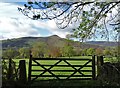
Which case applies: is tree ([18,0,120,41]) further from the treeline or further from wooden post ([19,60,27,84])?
wooden post ([19,60,27,84])

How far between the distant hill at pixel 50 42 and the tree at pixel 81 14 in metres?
0.11

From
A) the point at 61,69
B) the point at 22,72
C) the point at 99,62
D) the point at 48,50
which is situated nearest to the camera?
the point at 48,50

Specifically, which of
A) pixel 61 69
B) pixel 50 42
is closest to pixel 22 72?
pixel 61 69

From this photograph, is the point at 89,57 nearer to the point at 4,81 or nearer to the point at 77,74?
the point at 77,74

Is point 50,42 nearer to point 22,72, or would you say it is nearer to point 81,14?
point 81,14

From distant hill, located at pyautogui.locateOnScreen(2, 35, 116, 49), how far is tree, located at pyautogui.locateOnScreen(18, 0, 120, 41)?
11 cm

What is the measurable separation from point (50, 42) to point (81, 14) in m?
0.58

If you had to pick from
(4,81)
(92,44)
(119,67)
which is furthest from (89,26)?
(4,81)

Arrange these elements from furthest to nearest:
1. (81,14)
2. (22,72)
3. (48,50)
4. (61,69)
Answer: (61,69), (22,72), (48,50), (81,14)

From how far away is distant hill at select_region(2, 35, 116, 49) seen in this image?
14.1 feet

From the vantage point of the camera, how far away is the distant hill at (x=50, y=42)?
4.31 m

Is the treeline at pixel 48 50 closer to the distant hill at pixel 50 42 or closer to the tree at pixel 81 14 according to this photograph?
the distant hill at pixel 50 42

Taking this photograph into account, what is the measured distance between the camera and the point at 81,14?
4438mm

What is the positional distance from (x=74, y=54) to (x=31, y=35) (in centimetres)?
94
